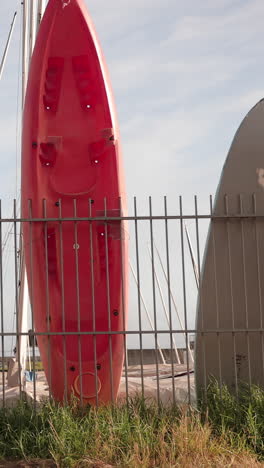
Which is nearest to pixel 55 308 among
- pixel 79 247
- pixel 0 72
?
pixel 79 247

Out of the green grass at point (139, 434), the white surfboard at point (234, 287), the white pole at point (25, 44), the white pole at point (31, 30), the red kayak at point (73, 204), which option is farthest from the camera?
the white pole at point (25, 44)

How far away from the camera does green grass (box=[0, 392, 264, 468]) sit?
19.6ft

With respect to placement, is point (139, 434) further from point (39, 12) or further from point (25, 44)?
point (25, 44)

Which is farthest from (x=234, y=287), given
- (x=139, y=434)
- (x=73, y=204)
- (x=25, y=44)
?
(x=25, y=44)

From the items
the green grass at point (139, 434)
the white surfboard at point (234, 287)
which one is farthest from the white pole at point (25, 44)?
the green grass at point (139, 434)

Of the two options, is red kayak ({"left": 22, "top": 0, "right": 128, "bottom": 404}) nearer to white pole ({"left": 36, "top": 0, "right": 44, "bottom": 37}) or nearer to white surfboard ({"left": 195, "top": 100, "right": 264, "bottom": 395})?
white surfboard ({"left": 195, "top": 100, "right": 264, "bottom": 395})

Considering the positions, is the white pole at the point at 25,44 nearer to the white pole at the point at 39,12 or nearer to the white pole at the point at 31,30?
the white pole at the point at 31,30

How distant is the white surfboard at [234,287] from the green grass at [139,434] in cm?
32

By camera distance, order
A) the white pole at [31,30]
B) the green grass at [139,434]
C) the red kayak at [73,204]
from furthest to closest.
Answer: the white pole at [31,30] → the red kayak at [73,204] → the green grass at [139,434]

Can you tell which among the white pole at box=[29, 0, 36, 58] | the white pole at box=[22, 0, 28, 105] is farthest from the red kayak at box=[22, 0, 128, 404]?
the white pole at box=[22, 0, 28, 105]

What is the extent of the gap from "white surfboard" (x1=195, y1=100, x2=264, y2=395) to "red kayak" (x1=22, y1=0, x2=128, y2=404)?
31.8 inches

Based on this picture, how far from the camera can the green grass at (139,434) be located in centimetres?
599

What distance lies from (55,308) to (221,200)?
75.9 inches

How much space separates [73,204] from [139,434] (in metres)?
2.47
